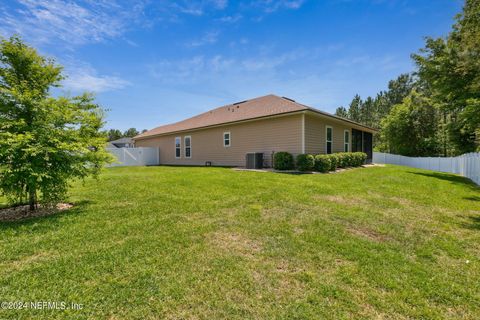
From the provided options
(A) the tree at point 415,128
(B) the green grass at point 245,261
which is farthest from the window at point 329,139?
(A) the tree at point 415,128

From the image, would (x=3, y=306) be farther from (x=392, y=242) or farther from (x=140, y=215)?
(x=392, y=242)

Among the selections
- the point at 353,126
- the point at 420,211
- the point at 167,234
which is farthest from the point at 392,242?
the point at 353,126

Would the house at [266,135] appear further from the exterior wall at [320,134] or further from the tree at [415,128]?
the tree at [415,128]

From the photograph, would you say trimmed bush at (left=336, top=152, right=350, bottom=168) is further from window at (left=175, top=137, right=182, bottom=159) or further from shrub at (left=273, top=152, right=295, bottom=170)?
window at (left=175, top=137, right=182, bottom=159)

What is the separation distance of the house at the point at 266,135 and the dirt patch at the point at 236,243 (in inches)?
348

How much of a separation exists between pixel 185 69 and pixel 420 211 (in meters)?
13.0

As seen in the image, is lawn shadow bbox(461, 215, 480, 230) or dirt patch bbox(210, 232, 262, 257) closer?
dirt patch bbox(210, 232, 262, 257)

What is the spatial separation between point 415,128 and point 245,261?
34000 mm

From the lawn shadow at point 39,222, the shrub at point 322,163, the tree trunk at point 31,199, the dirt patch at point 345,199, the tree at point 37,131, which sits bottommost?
the dirt patch at point 345,199

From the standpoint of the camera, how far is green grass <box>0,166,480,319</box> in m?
2.12

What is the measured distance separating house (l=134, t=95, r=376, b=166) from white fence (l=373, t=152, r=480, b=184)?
4.76 m

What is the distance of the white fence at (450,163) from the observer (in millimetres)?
11374

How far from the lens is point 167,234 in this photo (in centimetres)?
371

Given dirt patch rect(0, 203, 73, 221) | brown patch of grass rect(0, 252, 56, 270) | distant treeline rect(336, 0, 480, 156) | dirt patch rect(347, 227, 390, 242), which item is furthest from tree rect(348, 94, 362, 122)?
brown patch of grass rect(0, 252, 56, 270)
